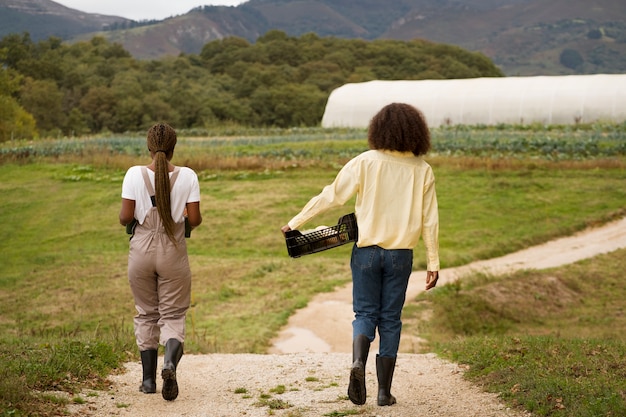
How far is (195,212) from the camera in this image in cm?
698

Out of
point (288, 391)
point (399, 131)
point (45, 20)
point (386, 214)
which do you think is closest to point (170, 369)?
point (288, 391)

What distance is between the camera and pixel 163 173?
6855 millimetres

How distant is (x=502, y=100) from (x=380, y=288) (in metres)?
37.4

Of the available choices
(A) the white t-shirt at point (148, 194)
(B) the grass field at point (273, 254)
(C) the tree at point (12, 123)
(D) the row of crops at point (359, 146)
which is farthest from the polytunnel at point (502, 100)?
(A) the white t-shirt at point (148, 194)

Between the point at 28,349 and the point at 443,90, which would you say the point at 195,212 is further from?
the point at 443,90

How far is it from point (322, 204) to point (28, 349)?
Answer: 3.44 meters

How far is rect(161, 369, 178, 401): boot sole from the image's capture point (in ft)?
22.3

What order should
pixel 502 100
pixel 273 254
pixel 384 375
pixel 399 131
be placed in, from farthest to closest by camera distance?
pixel 502 100 → pixel 273 254 → pixel 384 375 → pixel 399 131

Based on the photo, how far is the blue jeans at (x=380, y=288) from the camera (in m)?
6.50

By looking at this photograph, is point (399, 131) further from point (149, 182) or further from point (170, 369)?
point (170, 369)

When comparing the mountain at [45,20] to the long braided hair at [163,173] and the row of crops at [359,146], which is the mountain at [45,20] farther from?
the long braided hair at [163,173]

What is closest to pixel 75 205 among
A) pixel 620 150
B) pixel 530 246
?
pixel 530 246

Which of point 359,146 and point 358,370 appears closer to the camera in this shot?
point 358,370

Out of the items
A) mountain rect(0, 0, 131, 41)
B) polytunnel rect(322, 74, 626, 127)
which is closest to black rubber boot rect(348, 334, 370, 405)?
polytunnel rect(322, 74, 626, 127)
